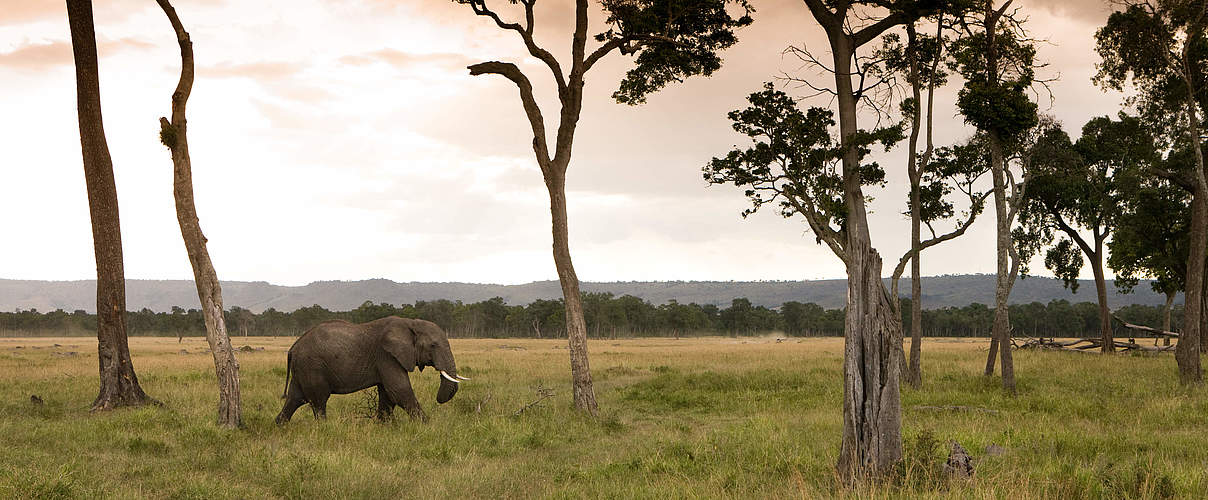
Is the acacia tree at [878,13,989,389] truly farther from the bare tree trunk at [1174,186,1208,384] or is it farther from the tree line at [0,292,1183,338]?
the tree line at [0,292,1183,338]

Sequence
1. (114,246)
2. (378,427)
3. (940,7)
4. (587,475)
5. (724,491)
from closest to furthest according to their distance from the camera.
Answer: (724,491) → (587,475) → (378,427) → (114,246) → (940,7)

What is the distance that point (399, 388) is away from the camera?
561 inches

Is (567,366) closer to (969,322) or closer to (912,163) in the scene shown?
(912,163)

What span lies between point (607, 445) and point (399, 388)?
4668 mm

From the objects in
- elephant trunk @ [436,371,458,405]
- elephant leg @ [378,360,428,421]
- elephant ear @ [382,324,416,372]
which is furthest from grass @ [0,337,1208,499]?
elephant ear @ [382,324,416,372]

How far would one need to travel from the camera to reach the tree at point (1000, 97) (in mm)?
19062

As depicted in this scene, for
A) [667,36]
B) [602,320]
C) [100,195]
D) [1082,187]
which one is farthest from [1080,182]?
[602,320]

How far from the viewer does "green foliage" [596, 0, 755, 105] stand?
696 inches

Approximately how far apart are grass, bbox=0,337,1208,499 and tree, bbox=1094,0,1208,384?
2.06 meters

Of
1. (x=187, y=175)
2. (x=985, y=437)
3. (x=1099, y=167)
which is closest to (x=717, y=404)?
(x=985, y=437)

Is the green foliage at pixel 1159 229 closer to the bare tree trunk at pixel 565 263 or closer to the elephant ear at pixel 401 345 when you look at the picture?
the bare tree trunk at pixel 565 263

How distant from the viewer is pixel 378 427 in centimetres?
1294

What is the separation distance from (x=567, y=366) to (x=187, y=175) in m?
18.2

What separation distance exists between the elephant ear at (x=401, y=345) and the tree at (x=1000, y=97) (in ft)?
47.5
